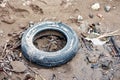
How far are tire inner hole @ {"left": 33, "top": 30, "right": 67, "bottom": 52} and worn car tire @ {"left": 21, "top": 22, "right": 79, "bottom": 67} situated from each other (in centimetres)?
7

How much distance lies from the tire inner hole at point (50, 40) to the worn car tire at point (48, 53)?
0.07 meters

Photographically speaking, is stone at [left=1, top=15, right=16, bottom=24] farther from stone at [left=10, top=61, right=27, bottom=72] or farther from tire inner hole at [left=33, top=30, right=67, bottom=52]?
stone at [left=10, top=61, right=27, bottom=72]

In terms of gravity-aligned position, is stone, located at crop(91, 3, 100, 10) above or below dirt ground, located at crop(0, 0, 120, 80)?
above

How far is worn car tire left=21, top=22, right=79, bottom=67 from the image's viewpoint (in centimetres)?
426

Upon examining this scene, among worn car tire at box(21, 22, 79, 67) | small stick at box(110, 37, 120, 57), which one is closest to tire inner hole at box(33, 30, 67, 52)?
worn car tire at box(21, 22, 79, 67)

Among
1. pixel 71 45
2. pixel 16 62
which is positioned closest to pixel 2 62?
pixel 16 62

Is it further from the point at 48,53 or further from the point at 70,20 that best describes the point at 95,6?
the point at 48,53

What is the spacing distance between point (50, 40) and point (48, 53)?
382 mm

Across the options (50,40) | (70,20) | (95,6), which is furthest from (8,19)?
(95,6)

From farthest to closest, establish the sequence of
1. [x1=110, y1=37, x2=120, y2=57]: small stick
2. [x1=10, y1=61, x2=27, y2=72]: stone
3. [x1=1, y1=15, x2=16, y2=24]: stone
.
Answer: [x1=1, y1=15, x2=16, y2=24]: stone, [x1=110, y1=37, x2=120, y2=57]: small stick, [x1=10, y1=61, x2=27, y2=72]: stone

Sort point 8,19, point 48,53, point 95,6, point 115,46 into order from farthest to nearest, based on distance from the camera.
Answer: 1. point 95,6
2. point 8,19
3. point 115,46
4. point 48,53

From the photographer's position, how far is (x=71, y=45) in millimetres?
4391

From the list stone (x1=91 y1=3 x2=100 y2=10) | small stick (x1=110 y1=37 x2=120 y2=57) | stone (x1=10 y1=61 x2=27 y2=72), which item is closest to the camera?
stone (x1=10 y1=61 x2=27 y2=72)

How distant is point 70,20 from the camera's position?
494cm
